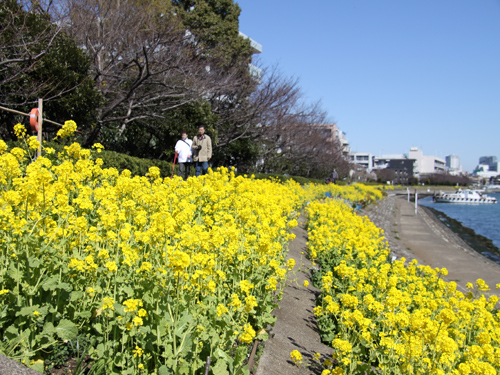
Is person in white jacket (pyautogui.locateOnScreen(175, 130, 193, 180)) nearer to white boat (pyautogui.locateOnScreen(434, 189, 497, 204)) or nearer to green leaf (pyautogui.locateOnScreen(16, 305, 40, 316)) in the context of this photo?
green leaf (pyautogui.locateOnScreen(16, 305, 40, 316))

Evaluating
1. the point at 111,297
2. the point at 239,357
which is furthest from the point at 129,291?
the point at 239,357

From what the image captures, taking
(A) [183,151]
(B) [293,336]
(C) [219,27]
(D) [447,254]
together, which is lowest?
(D) [447,254]

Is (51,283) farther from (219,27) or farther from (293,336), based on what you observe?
(219,27)

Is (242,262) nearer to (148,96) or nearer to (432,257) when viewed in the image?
(148,96)

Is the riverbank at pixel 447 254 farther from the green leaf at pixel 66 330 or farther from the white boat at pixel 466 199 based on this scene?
the white boat at pixel 466 199

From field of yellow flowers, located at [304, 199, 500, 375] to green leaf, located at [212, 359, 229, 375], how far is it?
1.04m

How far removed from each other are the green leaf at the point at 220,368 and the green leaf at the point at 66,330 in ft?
2.94

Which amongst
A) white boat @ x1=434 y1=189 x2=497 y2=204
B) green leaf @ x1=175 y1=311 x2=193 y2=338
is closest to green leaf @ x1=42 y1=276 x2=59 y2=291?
green leaf @ x1=175 y1=311 x2=193 y2=338

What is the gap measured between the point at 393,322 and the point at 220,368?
1.80m

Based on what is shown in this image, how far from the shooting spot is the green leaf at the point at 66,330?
268 centimetres

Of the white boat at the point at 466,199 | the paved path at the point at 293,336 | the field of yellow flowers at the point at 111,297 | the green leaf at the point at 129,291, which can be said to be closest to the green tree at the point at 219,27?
the paved path at the point at 293,336

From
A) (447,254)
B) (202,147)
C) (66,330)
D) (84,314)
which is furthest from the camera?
(447,254)

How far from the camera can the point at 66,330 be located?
2703 millimetres

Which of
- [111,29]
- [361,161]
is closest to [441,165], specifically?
[361,161]
